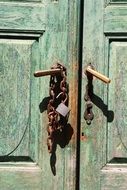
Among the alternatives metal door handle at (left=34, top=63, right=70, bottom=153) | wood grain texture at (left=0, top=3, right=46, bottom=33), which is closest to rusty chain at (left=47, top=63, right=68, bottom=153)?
metal door handle at (left=34, top=63, right=70, bottom=153)

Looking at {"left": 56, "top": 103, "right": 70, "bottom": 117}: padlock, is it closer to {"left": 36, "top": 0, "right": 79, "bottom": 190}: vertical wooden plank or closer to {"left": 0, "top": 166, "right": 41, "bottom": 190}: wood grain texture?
{"left": 36, "top": 0, "right": 79, "bottom": 190}: vertical wooden plank

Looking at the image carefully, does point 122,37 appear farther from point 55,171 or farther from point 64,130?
point 55,171

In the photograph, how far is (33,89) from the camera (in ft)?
6.48

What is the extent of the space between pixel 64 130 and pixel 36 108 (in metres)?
0.11

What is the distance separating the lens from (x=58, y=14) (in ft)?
6.43

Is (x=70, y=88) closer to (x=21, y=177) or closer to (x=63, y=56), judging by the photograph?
(x=63, y=56)

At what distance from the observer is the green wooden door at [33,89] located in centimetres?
196

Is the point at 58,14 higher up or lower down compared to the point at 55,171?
higher up

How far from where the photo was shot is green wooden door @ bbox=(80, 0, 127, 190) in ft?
6.41

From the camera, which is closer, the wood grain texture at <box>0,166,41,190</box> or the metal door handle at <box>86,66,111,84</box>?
the metal door handle at <box>86,66,111,84</box>

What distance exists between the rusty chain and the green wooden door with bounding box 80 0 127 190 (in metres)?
0.07

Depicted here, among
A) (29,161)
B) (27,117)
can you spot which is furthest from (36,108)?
(29,161)

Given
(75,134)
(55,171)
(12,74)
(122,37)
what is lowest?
(55,171)

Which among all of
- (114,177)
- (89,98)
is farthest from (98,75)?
(114,177)
